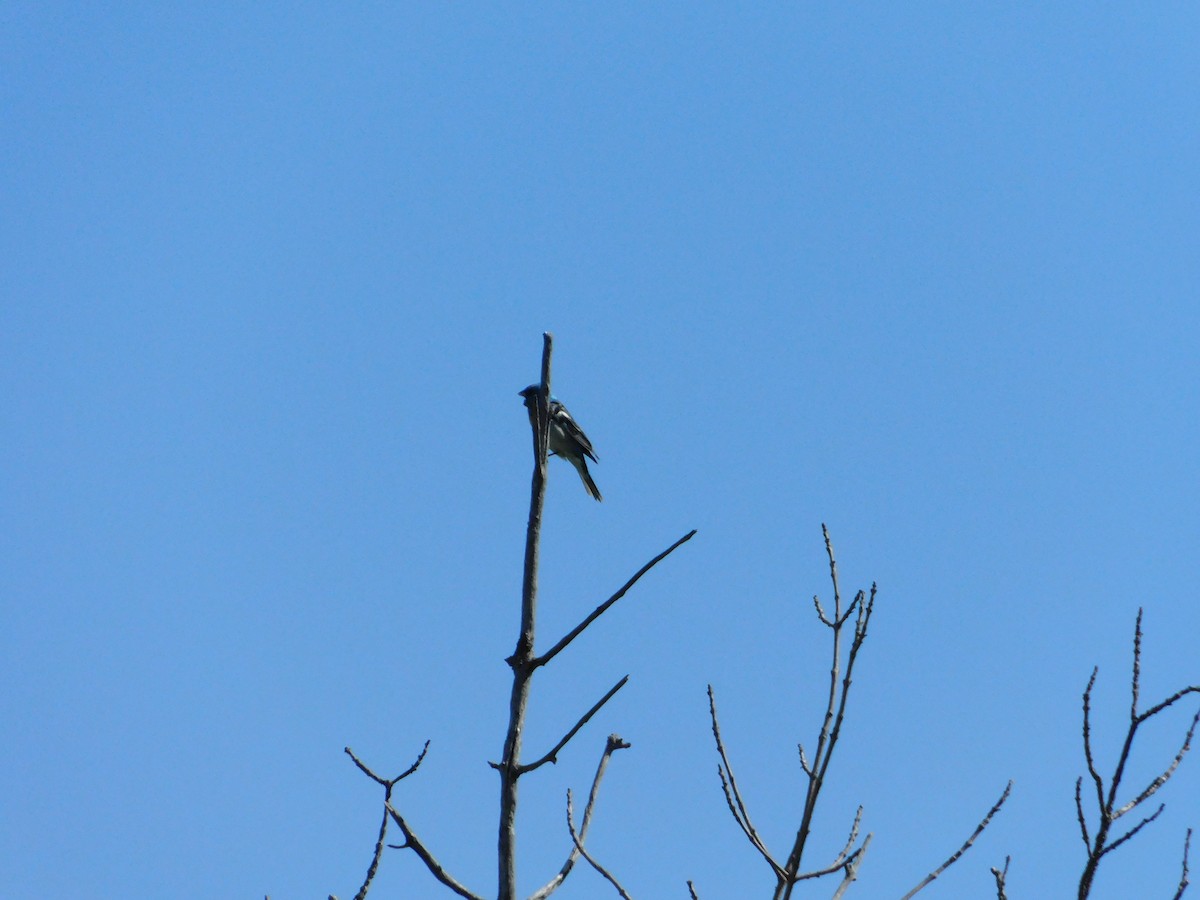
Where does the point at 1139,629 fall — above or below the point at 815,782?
above

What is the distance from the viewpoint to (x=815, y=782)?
10.3 feet

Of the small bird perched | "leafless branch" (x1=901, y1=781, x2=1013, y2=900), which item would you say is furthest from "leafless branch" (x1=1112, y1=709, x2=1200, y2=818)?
the small bird perched

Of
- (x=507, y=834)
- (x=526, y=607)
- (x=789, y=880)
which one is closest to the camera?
(x=507, y=834)

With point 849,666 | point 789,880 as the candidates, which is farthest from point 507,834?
A: point 849,666

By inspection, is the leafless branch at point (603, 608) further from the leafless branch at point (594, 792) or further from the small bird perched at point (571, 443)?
the small bird perched at point (571, 443)

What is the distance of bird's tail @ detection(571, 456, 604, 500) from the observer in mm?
15383

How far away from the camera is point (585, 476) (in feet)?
51.1

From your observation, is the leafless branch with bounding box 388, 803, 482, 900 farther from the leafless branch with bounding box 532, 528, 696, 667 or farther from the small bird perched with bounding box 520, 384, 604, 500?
the small bird perched with bounding box 520, 384, 604, 500

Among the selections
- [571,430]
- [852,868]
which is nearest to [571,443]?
[571,430]

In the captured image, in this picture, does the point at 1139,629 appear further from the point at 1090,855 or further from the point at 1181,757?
the point at 1090,855

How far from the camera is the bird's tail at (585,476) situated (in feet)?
50.5

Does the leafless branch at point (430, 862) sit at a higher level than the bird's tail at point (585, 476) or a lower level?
lower

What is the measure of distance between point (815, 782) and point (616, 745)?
56 centimetres

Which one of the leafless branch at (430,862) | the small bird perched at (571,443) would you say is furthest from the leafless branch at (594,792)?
the small bird perched at (571,443)
